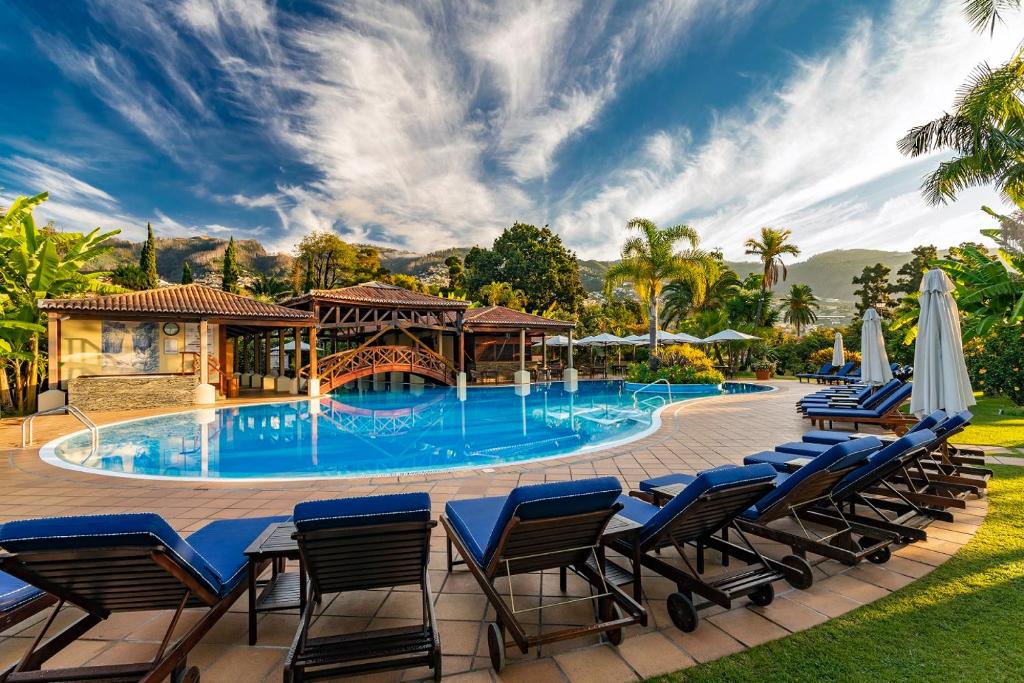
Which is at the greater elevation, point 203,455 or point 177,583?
point 177,583

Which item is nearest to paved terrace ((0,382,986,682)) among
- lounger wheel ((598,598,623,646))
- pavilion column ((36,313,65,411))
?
lounger wheel ((598,598,623,646))

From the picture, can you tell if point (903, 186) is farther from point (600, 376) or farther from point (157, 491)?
point (157, 491)

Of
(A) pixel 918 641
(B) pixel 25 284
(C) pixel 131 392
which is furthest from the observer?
(C) pixel 131 392

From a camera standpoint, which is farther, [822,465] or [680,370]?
[680,370]

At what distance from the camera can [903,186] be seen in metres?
16.1

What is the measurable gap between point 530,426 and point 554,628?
31.1 ft

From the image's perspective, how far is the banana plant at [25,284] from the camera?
42.6 feet

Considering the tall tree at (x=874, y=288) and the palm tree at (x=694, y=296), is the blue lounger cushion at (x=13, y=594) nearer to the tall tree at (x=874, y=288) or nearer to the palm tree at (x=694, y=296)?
the palm tree at (x=694, y=296)

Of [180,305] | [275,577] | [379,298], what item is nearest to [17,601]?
[275,577]

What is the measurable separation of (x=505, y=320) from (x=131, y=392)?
580 inches

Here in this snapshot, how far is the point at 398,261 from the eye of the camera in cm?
9431

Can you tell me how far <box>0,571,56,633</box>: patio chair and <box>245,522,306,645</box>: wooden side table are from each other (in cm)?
94

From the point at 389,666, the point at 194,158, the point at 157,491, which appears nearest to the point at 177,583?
the point at 389,666

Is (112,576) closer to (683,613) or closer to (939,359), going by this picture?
(683,613)
